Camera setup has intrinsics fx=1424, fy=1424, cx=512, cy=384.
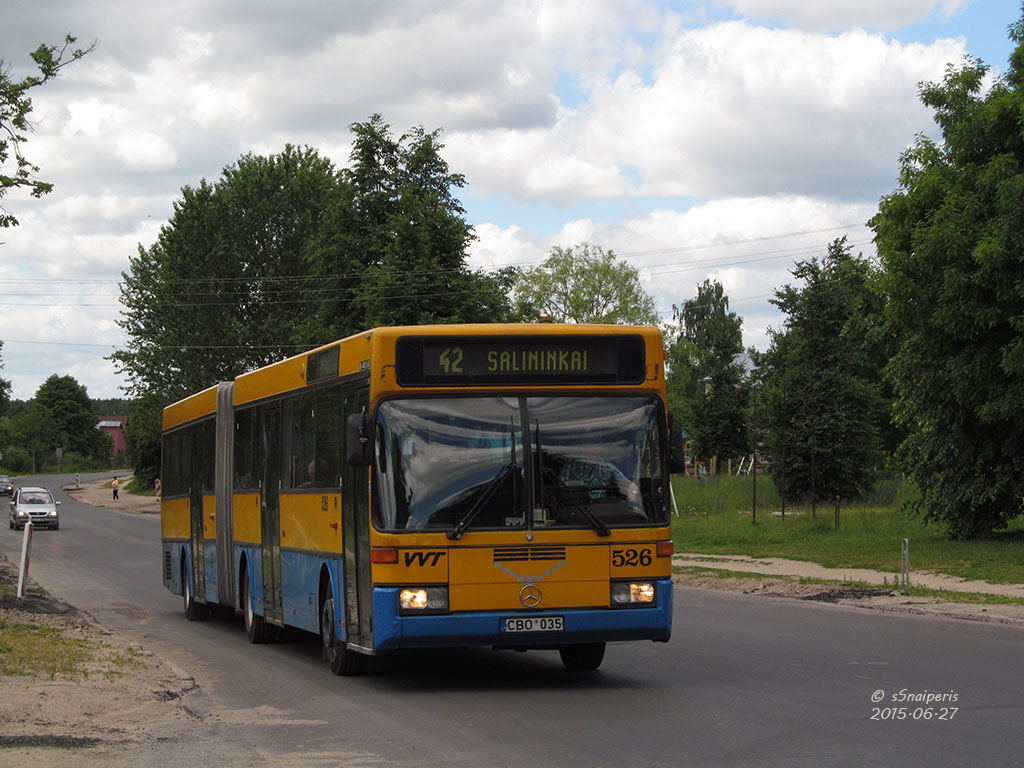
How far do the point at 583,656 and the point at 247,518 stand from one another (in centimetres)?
576

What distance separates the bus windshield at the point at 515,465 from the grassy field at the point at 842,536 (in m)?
13.4

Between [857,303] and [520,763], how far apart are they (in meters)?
45.8

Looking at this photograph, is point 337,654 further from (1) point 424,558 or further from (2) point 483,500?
(2) point 483,500

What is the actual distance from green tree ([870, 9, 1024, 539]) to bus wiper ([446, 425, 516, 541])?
17069 mm

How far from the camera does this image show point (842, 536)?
3428 cm

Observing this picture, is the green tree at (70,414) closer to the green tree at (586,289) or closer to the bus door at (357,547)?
the green tree at (586,289)

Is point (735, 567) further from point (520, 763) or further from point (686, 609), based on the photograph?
point (520, 763)

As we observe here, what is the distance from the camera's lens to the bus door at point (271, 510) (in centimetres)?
1548

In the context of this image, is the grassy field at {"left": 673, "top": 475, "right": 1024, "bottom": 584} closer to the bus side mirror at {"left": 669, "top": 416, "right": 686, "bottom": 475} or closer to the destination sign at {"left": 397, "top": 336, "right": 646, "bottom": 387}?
the bus side mirror at {"left": 669, "top": 416, "right": 686, "bottom": 475}

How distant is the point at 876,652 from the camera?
14039 millimetres

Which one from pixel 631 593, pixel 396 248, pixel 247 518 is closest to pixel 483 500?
pixel 631 593

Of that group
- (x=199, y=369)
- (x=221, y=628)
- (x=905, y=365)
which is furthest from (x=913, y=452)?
(x=199, y=369)

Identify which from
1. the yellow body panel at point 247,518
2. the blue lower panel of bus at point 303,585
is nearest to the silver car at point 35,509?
the yellow body panel at point 247,518

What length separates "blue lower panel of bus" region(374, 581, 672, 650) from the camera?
11.2m
